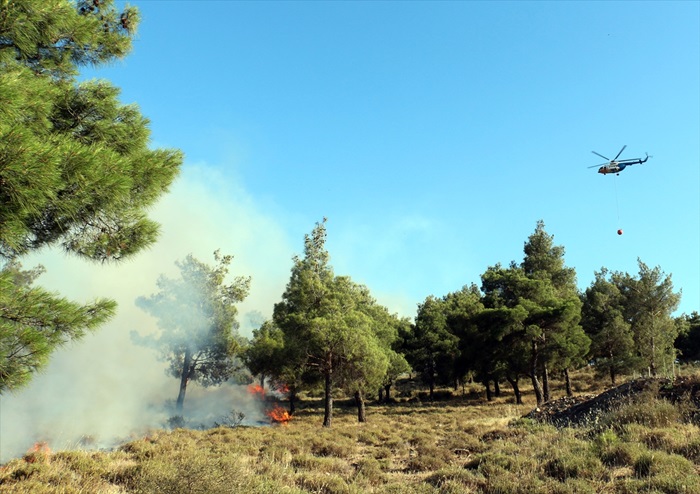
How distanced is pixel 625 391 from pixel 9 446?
110 ft

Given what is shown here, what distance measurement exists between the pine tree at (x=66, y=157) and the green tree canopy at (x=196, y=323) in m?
31.8

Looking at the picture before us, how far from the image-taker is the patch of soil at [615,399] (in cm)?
1284

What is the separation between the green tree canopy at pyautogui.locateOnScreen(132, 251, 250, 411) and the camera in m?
38.2

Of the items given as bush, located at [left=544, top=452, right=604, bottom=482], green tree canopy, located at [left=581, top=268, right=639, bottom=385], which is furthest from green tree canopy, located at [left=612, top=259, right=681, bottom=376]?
bush, located at [left=544, top=452, right=604, bottom=482]

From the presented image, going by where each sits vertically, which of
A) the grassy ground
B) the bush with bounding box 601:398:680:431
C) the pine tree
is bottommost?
the grassy ground

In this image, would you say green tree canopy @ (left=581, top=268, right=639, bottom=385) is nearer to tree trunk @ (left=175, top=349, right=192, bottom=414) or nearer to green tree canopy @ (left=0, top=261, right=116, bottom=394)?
tree trunk @ (left=175, top=349, right=192, bottom=414)

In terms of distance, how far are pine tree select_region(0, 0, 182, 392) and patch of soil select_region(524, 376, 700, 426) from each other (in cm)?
1358

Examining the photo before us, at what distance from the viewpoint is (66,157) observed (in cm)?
548

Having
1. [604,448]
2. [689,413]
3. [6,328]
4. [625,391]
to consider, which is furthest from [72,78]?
[625,391]

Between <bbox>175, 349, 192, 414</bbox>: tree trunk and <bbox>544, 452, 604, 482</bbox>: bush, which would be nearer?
<bbox>544, 452, 604, 482</bbox>: bush

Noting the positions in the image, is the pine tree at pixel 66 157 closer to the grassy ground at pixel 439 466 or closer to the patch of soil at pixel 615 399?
the grassy ground at pixel 439 466

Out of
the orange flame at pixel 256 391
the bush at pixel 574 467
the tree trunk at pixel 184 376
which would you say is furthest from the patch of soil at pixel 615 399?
the orange flame at pixel 256 391

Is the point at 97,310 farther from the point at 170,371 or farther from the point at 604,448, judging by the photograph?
the point at 170,371

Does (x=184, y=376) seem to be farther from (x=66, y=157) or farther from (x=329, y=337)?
(x=66, y=157)
